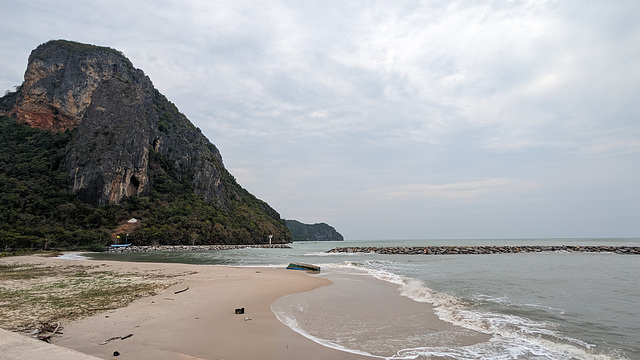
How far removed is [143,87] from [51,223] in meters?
64.1

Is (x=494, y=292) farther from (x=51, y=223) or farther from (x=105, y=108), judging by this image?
(x=105, y=108)

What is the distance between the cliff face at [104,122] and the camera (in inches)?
3152

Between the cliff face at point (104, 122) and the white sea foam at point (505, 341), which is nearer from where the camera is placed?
the white sea foam at point (505, 341)

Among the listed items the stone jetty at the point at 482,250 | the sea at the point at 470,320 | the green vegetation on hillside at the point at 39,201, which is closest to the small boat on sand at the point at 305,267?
the sea at the point at 470,320

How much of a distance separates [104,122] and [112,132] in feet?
17.3

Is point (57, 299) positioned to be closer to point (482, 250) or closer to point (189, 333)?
point (189, 333)

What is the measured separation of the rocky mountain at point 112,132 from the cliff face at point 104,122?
9.4 inches

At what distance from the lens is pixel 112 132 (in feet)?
283

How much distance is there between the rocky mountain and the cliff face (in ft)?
0.79

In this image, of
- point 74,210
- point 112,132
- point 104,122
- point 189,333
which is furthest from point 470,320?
point 104,122

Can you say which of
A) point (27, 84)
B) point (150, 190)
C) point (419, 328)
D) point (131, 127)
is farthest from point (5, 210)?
point (419, 328)

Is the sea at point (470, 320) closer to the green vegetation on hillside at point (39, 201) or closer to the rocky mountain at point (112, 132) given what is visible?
the green vegetation on hillside at point (39, 201)

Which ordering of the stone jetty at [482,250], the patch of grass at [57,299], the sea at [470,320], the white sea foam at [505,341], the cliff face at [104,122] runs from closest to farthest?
the white sea foam at [505,341] → the sea at [470,320] → the patch of grass at [57,299] → the stone jetty at [482,250] → the cliff face at [104,122]

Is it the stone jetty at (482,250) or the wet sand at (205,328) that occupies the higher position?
the wet sand at (205,328)
